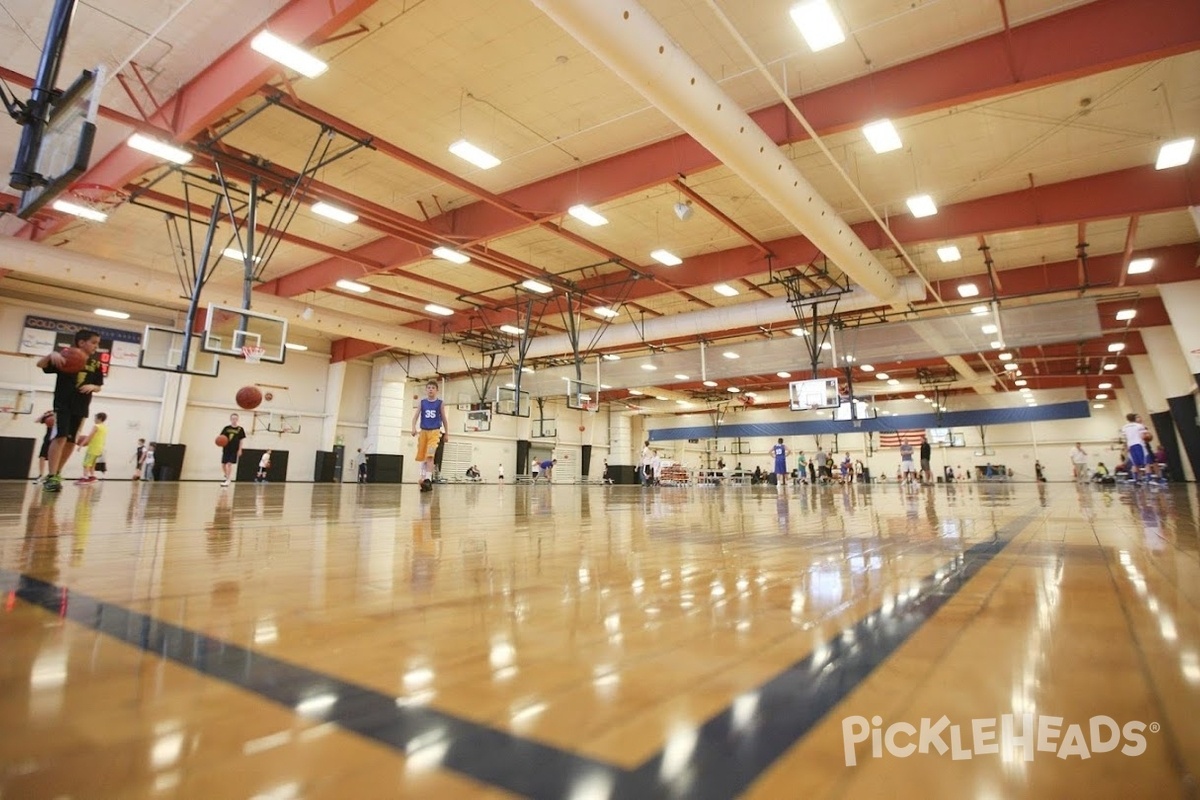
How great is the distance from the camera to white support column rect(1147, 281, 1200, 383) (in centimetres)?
1051

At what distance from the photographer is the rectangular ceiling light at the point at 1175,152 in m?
6.75

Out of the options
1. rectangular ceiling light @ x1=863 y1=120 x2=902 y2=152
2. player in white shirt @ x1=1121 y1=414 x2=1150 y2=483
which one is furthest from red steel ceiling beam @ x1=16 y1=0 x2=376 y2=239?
player in white shirt @ x1=1121 y1=414 x2=1150 y2=483

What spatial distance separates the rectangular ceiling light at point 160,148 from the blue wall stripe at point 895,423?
23383 mm

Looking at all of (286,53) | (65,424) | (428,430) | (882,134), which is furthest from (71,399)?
(882,134)

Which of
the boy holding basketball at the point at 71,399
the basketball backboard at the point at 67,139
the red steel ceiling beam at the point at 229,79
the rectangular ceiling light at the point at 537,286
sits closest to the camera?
the basketball backboard at the point at 67,139

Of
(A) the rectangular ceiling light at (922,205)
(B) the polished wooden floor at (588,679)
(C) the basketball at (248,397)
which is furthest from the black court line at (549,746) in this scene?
(A) the rectangular ceiling light at (922,205)

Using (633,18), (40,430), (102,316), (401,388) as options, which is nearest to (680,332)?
(633,18)

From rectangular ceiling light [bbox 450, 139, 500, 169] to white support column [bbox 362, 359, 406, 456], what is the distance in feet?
44.0

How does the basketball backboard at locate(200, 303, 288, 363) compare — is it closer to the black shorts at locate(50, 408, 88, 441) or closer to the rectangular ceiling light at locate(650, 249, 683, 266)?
the black shorts at locate(50, 408, 88, 441)

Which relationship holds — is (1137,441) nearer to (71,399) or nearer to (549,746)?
(549,746)

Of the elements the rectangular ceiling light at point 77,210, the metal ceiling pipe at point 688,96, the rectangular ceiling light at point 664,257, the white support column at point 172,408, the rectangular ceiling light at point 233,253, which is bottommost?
the white support column at point 172,408

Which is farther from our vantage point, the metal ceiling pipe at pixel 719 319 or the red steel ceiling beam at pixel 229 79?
the metal ceiling pipe at pixel 719 319

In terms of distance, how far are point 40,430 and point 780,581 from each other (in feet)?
63.2

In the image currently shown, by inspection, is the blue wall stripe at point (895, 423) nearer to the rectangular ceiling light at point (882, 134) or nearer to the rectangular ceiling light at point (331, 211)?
the rectangular ceiling light at point (882, 134)
